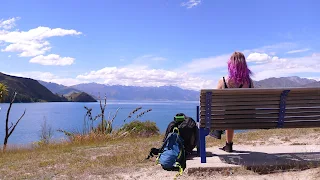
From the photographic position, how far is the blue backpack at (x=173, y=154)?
4.40m

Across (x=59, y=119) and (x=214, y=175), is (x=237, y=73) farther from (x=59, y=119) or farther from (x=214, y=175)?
(x=59, y=119)

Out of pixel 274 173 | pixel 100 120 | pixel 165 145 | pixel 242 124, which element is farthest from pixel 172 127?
pixel 100 120

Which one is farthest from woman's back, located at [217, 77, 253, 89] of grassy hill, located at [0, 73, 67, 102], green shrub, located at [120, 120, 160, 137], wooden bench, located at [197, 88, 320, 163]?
grassy hill, located at [0, 73, 67, 102]

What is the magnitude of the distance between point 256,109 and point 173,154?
118cm

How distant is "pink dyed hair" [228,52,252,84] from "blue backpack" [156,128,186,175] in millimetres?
1210

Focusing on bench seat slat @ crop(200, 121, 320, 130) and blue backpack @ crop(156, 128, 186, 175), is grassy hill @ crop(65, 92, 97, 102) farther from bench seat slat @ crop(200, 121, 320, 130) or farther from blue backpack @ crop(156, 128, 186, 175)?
bench seat slat @ crop(200, 121, 320, 130)

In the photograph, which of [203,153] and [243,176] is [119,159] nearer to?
[203,153]

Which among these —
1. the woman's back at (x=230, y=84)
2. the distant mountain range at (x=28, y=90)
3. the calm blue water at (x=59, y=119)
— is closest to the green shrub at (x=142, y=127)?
the calm blue water at (x=59, y=119)

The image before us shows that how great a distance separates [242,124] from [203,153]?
0.63m

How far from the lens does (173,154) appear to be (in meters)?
4.46

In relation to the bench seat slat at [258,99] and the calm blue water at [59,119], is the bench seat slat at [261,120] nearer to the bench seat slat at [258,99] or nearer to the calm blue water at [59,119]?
the bench seat slat at [258,99]

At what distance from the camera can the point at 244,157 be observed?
4930mm

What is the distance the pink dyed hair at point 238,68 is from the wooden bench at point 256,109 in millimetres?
696

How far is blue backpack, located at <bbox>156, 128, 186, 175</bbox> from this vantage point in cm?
440
